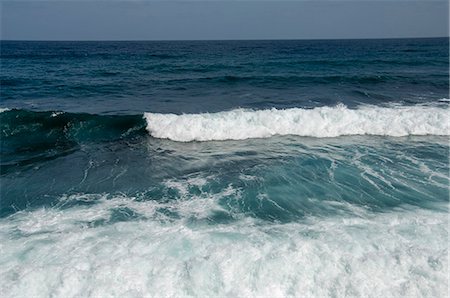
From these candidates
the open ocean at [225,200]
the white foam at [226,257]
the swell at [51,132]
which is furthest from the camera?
the swell at [51,132]

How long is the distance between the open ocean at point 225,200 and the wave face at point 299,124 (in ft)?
0.23

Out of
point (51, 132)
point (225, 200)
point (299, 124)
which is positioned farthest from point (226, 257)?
point (51, 132)

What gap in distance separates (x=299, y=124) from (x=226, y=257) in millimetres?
9193

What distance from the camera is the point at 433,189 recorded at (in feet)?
27.7

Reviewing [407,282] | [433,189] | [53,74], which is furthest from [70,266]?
[53,74]

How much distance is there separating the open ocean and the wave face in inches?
2.7

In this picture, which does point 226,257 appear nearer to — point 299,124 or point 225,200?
point 225,200

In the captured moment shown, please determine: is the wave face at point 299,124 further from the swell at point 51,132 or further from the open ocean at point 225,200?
the swell at point 51,132

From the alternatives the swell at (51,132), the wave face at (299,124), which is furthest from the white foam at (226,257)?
the wave face at (299,124)

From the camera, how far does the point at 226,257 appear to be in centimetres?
577

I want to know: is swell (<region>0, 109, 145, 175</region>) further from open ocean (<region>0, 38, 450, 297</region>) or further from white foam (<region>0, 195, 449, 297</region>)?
white foam (<region>0, 195, 449, 297</region>)

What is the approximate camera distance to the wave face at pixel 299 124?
13516 mm

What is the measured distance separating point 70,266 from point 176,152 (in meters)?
6.74

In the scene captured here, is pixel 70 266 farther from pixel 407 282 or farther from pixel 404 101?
pixel 404 101
